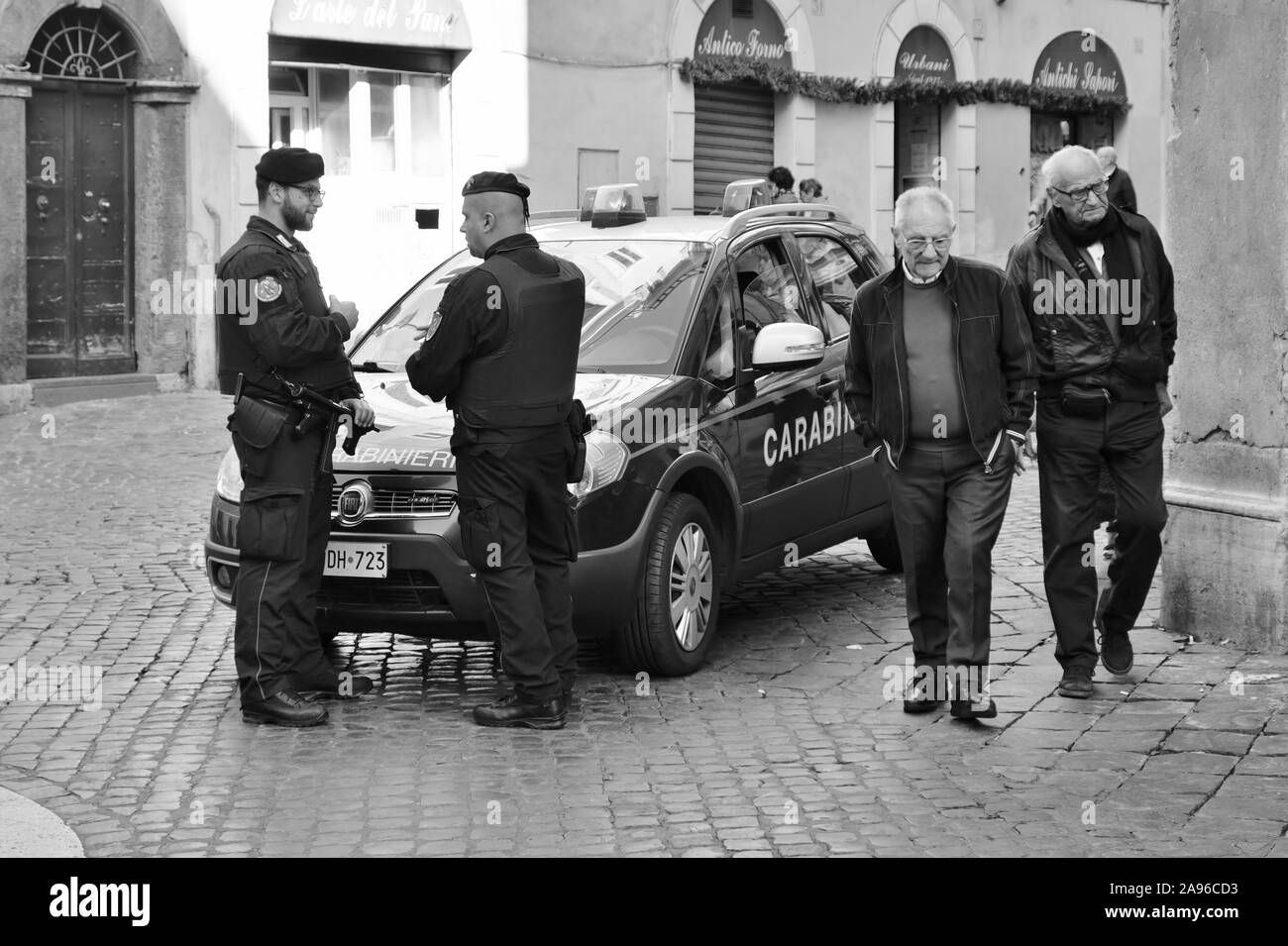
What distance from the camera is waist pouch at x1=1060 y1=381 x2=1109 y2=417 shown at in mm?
6883

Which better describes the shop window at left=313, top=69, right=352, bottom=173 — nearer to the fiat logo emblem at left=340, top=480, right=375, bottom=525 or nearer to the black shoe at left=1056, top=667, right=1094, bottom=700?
the fiat logo emblem at left=340, top=480, right=375, bottom=525

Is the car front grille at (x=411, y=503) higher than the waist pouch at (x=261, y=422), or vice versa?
the waist pouch at (x=261, y=422)

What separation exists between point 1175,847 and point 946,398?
194 cm

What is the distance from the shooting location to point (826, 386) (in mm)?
8398

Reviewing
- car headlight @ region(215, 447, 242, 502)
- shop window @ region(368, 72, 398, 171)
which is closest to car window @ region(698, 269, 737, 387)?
car headlight @ region(215, 447, 242, 502)

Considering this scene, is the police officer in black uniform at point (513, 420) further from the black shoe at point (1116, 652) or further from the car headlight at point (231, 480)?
the black shoe at point (1116, 652)

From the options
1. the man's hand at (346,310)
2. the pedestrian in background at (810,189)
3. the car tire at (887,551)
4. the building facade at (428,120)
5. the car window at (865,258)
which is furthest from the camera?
the pedestrian in background at (810,189)

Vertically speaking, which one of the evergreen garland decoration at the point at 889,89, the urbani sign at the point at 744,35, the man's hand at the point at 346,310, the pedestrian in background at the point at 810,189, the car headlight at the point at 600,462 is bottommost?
the car headlight at the point at 600,462

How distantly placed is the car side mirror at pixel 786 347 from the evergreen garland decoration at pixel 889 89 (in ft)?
47.7

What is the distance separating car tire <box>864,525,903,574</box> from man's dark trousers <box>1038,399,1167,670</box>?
236cm

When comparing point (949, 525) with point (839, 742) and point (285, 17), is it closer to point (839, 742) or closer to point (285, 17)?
point (839, 742)

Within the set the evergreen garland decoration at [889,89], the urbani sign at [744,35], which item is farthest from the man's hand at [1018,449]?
the urbani sign at [744,35]

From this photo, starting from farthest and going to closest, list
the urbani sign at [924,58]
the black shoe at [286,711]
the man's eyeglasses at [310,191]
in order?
the urbani sign at [924,58]
the man's eyeglasses at [310,191]
the black shoe at [286,711]

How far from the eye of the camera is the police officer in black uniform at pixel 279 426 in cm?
658
